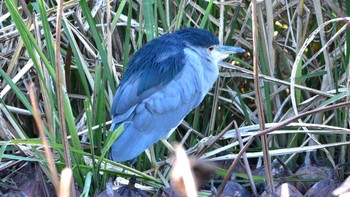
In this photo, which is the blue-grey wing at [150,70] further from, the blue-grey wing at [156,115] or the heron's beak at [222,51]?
the heron's beak at [222,51]

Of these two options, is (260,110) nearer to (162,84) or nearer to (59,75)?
(59,75)

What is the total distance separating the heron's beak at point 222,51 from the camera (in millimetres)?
3152

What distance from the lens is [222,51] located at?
3193mm

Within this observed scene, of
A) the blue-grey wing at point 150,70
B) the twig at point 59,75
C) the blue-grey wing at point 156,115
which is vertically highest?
the twig at point 59,75

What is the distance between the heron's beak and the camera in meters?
3.15

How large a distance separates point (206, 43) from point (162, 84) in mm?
264

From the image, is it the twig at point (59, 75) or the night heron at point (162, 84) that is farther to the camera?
the night heron at point (162, 84)

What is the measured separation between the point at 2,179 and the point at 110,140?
66 cm

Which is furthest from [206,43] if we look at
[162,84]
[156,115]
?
[156,115]

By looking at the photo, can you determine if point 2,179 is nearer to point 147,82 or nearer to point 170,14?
point 147,82

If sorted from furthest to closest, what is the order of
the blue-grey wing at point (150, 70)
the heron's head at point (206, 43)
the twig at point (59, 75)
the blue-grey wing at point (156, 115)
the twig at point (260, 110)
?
the heron's head at point (206, 43), the blue-grey wing at point (150, 70), the blue-grey wing at point (156, 115), the twig at point (260, 110), the twig at point (59, 75)

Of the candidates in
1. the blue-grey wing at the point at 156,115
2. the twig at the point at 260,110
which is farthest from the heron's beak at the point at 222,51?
the twig at the point at 260,110

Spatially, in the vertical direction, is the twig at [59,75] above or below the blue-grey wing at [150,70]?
above

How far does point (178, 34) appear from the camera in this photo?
123 inches
